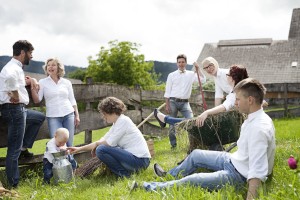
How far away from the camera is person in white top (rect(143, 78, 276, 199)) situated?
3295 mm

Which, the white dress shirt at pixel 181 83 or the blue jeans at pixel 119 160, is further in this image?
the white dress shirt at pixel 181 83

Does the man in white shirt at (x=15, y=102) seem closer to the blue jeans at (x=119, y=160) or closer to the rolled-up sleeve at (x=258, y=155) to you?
the blue jeans at (x=119, y=160)

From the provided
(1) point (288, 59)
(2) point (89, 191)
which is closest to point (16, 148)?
(2) point (89, 191)

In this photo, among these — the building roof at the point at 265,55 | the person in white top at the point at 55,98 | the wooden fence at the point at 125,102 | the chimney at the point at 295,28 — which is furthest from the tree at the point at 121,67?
the person in white top at the point at 55,98

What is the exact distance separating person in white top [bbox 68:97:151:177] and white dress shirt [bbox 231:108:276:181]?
5.16 ft

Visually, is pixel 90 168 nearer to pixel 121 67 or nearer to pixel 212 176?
pixel 212 176

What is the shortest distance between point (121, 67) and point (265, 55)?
15.1 m

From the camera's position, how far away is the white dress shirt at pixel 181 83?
25.5ft

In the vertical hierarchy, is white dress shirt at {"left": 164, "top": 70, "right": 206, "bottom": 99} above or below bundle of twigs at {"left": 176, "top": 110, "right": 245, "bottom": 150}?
above

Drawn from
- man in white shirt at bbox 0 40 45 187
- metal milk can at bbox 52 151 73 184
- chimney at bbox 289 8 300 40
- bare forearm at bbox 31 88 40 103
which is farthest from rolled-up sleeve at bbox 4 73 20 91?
chimney at bbox 289 8 300 40

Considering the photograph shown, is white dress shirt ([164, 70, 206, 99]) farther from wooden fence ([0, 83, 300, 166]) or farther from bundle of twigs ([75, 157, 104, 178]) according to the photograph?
bundle of twigs ([75, 157, 104, 178])

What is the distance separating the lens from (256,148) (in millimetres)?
3320

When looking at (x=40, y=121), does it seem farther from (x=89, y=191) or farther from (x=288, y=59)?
(x=288, y=59)

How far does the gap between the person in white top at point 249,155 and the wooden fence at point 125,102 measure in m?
2.92
